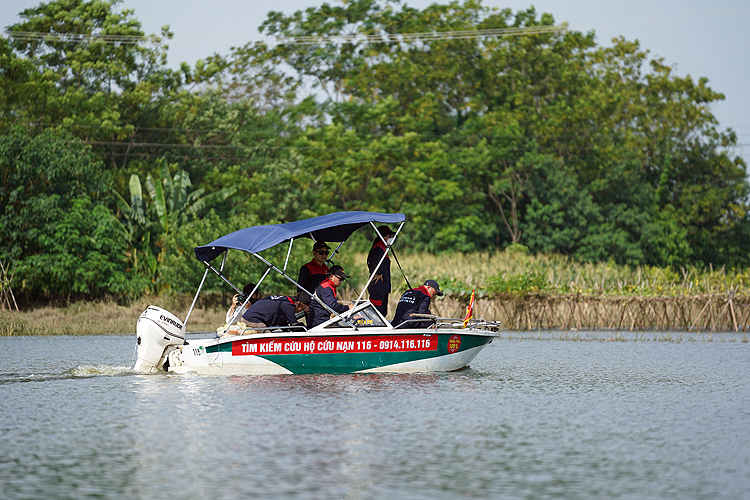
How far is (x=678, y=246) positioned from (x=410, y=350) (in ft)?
123

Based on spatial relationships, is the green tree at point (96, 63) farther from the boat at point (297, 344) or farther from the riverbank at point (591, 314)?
the boat at point (297, 344)

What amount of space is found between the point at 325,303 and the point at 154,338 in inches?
106

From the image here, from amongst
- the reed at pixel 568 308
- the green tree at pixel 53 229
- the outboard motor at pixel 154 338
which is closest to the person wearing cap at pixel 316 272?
the outboard motor at pixel 154 338

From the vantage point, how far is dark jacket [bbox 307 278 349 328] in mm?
14359

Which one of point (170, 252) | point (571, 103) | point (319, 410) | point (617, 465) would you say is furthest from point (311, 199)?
point (617, 465)

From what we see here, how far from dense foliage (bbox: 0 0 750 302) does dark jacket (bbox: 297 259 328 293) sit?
74.7ft

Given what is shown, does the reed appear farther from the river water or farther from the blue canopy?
the blue canopy

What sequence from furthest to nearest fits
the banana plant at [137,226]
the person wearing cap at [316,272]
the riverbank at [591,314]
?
the banana plant at [137,226], the riverbank at [591,314], the person wearing cap at [316,272]

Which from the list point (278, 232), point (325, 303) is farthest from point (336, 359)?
point (278, 232)

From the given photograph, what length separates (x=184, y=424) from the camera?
1045 centimetres

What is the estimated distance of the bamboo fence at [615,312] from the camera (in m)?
26.2

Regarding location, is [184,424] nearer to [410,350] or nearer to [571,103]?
[410,350]

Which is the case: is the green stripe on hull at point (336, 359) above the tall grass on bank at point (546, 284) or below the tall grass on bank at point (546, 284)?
below

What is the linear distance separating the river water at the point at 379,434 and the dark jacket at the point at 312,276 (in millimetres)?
1531
